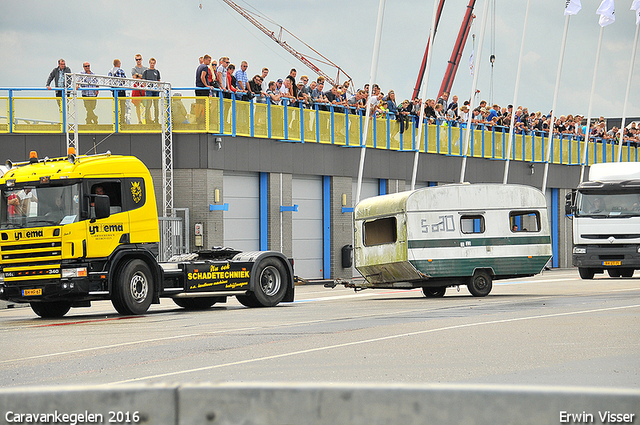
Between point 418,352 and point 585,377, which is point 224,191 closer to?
point 418,352

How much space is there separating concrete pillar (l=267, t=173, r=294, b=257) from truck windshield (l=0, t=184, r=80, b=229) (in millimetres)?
16811

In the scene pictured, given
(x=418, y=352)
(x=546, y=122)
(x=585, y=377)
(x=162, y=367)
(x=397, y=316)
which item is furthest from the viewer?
(x=546, y=122)

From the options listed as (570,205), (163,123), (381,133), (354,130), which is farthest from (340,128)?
(570,205)

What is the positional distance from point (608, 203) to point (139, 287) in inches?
696

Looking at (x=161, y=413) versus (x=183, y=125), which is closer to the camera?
(x=161, y=413)

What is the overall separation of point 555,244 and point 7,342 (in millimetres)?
40960

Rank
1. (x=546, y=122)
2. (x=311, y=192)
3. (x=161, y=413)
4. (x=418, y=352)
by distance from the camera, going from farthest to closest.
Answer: (x=546, y=122) < (x=311, y=192) < (x=418, y=352) < (x=161, y=413)

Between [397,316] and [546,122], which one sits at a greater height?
[546,122]

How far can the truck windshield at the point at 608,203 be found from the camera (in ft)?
98.5

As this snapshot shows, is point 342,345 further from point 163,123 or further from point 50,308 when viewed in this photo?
point 163,123

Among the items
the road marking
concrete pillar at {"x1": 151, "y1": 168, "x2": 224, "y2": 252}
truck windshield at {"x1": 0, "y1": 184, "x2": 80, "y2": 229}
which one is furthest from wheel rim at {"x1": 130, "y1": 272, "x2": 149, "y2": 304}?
concrete pillar at {"x1": 151, "y1": 168, "x2": 224, "y2": 252}

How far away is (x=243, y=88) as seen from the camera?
104ft

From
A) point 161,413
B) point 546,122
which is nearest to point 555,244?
point 546,122

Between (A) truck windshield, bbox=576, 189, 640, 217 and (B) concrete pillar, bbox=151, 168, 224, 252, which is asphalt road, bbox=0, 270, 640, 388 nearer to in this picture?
(A) truck windshield, bbox=576, 189, 640, 217
